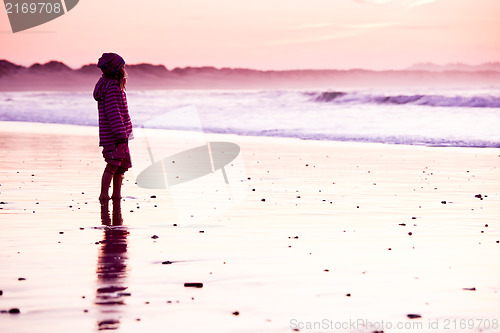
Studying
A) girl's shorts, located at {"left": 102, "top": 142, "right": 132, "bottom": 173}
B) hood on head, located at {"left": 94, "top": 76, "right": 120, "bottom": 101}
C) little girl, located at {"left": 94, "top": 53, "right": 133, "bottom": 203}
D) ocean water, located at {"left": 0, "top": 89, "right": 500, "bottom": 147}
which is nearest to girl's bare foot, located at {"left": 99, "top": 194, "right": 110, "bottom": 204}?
little girl, located at {"left": 94, "top": 53, "right": 133, "bottom": 203}

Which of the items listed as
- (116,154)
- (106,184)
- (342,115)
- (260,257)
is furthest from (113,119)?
(342,115)

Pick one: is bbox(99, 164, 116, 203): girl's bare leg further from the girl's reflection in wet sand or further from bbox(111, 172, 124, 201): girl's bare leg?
the girl's reflection in wet sand

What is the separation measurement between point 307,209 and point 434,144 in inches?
657

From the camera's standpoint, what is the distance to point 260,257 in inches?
330

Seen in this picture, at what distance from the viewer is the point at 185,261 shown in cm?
820

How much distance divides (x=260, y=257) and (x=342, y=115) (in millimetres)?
37084

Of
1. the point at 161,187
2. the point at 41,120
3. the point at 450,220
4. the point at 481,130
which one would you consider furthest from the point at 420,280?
the point at 41,120

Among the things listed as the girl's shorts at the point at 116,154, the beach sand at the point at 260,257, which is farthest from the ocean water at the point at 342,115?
the girl's shorts at the point at 116,154

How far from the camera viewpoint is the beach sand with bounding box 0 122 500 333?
20.3ft

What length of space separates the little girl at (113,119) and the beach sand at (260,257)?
399mm

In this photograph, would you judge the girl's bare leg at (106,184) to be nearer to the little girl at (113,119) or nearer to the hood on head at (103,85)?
the little girl at (113,119)

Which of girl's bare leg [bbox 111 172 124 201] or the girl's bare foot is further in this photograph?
girl's bare leg [bbox 111 172 124 201]

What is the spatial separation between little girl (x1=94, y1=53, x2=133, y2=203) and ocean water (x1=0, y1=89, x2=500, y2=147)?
1598 cm

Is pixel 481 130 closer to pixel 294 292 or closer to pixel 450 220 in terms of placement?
pixel 450 220
